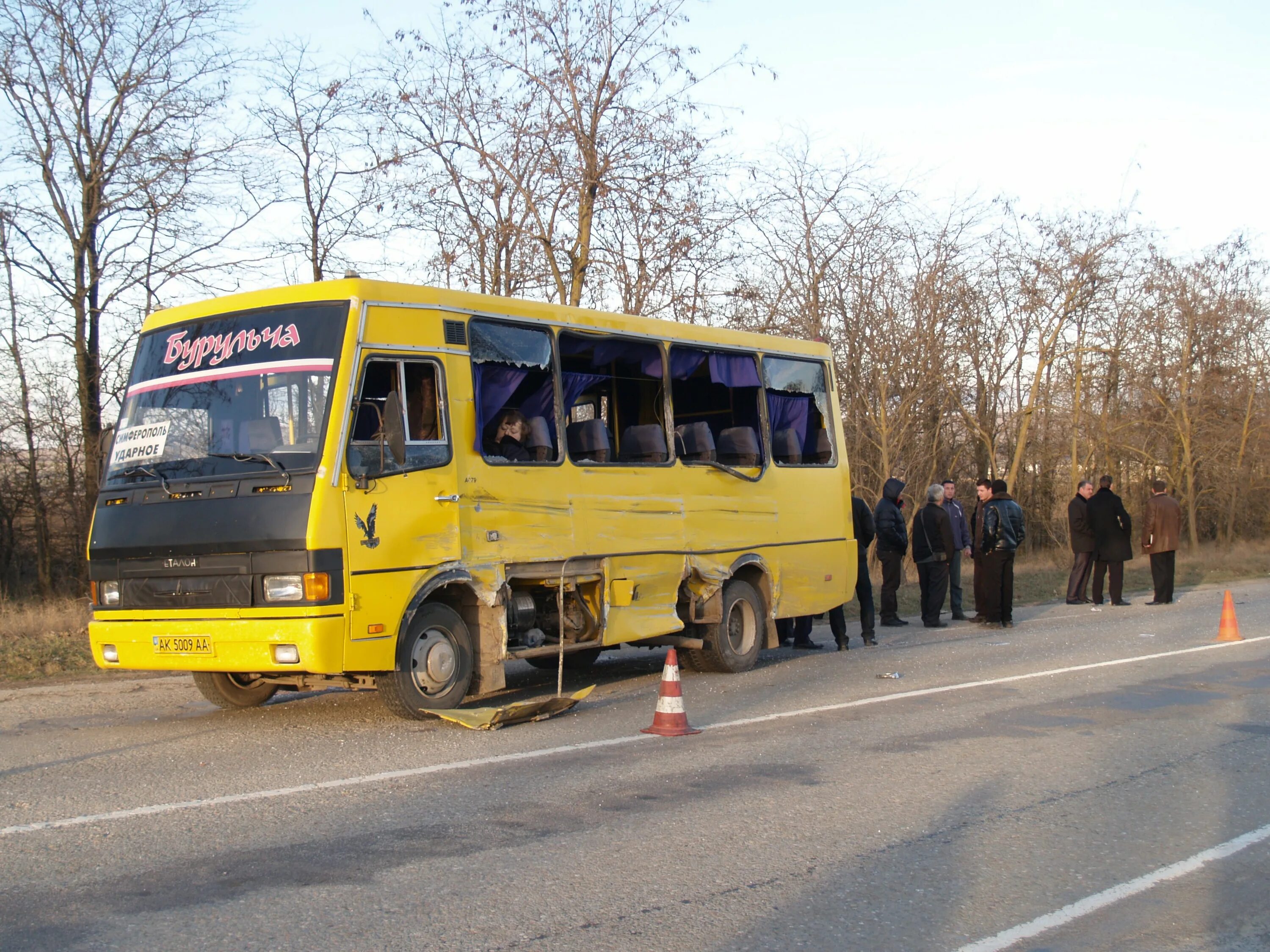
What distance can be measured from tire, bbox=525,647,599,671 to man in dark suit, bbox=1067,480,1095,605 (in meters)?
9.95

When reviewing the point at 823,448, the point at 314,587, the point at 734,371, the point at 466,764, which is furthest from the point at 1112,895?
the point at 823,448

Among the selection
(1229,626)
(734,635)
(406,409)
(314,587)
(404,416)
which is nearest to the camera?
(314,587)

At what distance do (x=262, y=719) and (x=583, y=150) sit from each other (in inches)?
500

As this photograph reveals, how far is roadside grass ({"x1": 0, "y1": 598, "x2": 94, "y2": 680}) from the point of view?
11984 mm

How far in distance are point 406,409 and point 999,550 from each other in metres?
9.96

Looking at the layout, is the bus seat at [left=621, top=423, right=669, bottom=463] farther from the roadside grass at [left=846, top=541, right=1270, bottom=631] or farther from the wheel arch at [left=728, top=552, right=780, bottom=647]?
the roadside grass at [left=846, top=541, right=1270, bottom=631]

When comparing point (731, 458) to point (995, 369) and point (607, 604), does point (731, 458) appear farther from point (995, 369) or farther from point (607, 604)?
point (995, 369)

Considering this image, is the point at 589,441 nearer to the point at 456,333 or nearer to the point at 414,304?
the point at 456,333

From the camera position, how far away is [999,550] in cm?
1631

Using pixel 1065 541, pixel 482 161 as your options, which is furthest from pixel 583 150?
pixel 1065 541

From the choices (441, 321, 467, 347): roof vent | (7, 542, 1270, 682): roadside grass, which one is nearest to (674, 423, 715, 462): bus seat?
(441, 321, 467, 347): roof vent

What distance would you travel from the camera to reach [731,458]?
12.1 metres

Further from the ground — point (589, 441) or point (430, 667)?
point (589, 441)

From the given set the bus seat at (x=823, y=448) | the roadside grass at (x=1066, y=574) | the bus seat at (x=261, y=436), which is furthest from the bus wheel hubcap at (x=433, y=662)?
the roadside grass at (x=1066, y=574)
